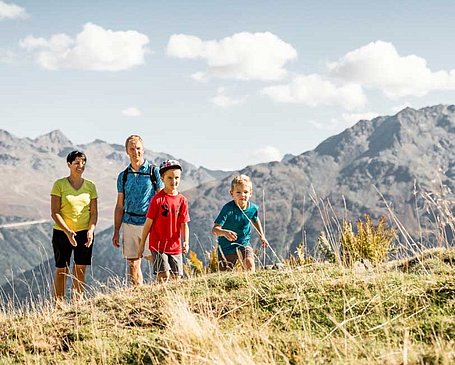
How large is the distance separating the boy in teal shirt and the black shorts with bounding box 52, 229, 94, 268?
1974 mm

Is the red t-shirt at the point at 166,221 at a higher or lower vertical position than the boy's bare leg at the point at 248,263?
higher

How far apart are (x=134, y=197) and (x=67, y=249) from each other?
124cm

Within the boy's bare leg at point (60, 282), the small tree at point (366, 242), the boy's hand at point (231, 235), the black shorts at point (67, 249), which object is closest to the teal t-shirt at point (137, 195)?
the black shorts at point (67, 249)

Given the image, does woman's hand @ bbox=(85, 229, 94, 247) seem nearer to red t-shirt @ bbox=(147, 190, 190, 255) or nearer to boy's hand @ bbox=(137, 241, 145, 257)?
boy's hand @ bbox=(137, 241, 145, 257)

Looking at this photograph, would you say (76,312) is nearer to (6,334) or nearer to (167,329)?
(6,334)

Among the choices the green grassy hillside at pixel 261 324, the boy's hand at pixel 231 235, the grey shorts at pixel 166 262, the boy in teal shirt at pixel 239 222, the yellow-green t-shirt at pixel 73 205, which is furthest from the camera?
the yellow-green t-shirt at pixel 73 205

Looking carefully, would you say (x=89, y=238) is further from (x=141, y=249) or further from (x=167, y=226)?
(x=167, y=226)

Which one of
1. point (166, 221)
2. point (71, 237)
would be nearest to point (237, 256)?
point (166, 221)

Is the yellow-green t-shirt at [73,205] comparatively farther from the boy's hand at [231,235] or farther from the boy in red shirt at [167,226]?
the boy's hand at [231,235]

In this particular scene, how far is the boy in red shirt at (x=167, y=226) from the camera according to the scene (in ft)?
25.3

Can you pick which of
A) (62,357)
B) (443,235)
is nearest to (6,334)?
(62,357)

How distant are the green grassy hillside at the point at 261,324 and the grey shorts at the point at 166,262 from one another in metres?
1.05

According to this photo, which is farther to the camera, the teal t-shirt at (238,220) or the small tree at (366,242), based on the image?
the small tree at (366,242)

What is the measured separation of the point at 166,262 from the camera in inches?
303
